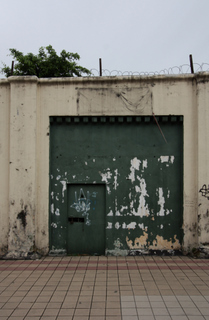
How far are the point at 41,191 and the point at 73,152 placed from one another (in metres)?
1.28

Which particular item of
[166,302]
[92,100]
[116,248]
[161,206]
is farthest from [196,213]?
[92,100]

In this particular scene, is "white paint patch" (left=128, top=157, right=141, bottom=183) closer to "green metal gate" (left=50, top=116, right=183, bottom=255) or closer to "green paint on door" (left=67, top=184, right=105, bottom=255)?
"green metal gate" (left=50, top=116, right=183, bottom=255)

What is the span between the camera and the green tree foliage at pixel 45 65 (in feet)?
59.2

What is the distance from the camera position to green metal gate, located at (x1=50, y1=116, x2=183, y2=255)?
695 cm

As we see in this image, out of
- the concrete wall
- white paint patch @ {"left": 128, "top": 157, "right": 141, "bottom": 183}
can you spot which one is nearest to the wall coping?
the concrete wall

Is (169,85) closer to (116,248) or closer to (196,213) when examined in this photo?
(196,213)

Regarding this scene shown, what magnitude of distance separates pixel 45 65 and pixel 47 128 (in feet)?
42.4

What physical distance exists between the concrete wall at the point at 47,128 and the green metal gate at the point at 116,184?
21cm

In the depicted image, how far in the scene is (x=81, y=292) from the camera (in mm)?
4910

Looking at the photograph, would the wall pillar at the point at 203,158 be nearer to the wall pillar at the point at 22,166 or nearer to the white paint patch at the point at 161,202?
the white paint patch at the point at 161,202

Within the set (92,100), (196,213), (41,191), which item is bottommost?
(196,213)

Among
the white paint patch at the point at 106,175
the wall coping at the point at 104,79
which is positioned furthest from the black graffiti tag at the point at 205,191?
the wall coping at the point at 104,79

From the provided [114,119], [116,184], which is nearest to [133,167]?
[116,184]

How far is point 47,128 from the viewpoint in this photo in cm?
705
